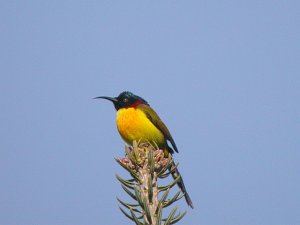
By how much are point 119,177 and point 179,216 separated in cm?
68

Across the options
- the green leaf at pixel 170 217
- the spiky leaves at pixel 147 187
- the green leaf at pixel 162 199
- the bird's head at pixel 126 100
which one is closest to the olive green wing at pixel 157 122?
the bird's head at pixel 126 100

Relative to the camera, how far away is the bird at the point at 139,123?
26.5 ft

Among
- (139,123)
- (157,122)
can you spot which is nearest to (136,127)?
(139,123)

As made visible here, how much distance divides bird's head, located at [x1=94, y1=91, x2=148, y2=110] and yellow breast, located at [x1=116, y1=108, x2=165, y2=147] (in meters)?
0.27

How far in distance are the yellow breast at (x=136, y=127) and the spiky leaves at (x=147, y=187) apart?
3.94 meters

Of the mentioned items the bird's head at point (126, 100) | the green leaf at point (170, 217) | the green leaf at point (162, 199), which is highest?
the bird's head at point (126, 100)

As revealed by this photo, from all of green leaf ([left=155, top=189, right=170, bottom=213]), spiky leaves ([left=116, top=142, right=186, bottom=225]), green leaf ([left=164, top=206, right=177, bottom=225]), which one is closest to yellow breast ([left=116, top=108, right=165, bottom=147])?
spiky leaves ([left=116, top=142, right=186, bottom=225])

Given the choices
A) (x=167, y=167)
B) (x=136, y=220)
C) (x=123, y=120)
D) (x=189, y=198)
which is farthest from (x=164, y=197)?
(x=123, y=120)

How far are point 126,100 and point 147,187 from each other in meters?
5.69

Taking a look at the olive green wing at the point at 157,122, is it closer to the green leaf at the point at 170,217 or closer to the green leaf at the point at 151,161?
the green leaf at the point at 151,161

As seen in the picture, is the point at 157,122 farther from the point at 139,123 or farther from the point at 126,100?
the point at 126,100

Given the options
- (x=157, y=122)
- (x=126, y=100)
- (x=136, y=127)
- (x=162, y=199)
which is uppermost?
(x=126, y=100)

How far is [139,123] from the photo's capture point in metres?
8.16

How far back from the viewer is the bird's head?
886cm
